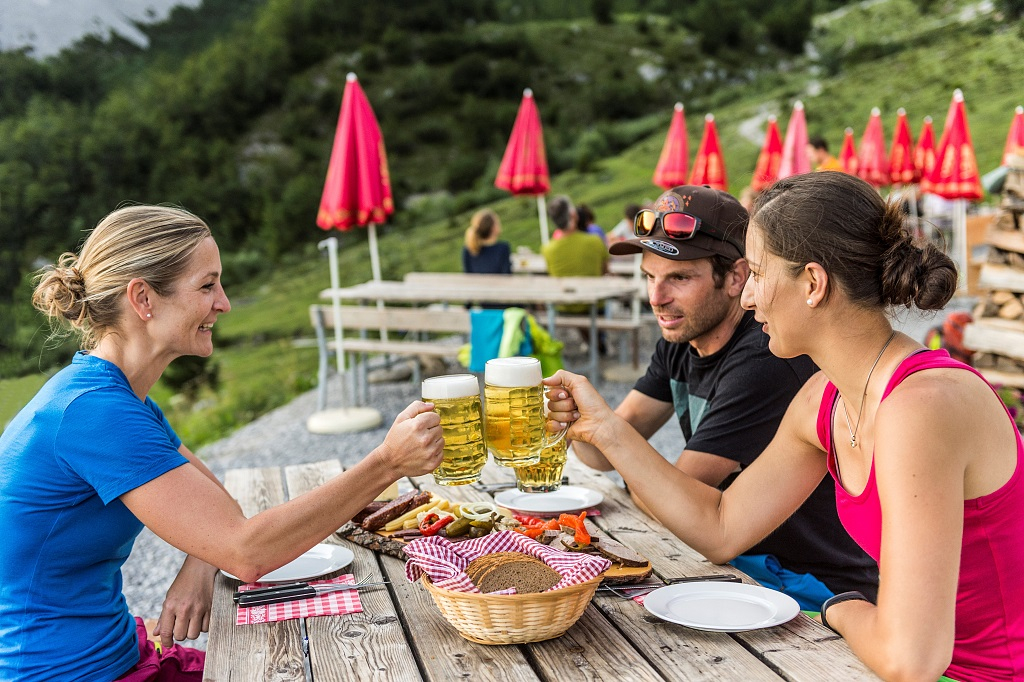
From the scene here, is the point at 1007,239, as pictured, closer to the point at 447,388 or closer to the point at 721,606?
the point at 721,606

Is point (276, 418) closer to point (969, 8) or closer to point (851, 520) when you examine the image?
point (851, 520)

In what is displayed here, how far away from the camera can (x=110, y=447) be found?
1473 millimetres

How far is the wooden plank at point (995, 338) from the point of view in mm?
5309

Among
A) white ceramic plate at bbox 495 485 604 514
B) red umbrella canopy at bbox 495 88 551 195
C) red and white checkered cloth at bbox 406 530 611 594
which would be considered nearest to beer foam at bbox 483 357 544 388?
red and white checkered cloth at bbox 406 530 611 594

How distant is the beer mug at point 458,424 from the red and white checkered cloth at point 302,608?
9.9 inches

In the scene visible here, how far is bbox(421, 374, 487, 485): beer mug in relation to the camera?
150 cm

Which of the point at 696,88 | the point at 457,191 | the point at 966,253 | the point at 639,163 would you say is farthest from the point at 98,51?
the point at 966,253

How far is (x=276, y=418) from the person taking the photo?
7.22 m

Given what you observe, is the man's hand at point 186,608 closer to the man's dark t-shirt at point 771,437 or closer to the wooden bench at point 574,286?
the man's dark t-shirt at point 771,437

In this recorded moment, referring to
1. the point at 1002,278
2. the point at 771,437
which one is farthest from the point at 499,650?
the point at 1002,278

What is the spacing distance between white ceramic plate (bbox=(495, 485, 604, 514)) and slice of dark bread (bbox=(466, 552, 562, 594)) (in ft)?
1.90

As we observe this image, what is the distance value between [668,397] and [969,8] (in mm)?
17684

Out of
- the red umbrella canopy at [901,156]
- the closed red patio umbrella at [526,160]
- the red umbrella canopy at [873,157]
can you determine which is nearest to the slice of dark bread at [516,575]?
the closed red patio umbrella at [526,160]

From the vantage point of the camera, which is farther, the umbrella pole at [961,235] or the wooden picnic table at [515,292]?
the umbrella pole at [961,235]
